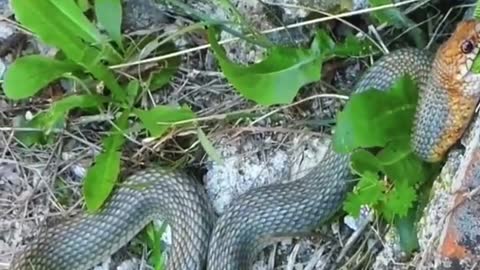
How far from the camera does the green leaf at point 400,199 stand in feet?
9.39

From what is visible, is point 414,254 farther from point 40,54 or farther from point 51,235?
point 40,54

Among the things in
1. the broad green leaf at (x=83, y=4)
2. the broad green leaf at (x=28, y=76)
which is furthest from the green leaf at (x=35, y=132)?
the broad green leaf at (x=83, y=4)

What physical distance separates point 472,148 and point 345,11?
0.82 meters

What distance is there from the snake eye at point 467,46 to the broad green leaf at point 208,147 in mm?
1086

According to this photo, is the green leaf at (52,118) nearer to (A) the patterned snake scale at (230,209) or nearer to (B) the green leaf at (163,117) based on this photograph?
(B) the green leaf at (163,117)

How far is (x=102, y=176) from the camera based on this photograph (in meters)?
3.39

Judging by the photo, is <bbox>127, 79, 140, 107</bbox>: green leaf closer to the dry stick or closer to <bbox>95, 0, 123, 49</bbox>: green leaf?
Answer: the dry stick

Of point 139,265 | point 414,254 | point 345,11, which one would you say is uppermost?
point 345,11

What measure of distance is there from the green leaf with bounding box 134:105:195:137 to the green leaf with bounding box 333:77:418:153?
61cm

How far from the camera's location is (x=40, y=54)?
3.61 m

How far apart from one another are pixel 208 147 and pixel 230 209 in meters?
0.22

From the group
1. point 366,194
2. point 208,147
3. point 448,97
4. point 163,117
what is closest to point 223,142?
point 208,147

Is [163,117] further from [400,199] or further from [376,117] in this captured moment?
[400,199]

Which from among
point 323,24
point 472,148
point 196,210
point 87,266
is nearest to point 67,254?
point 87,266
